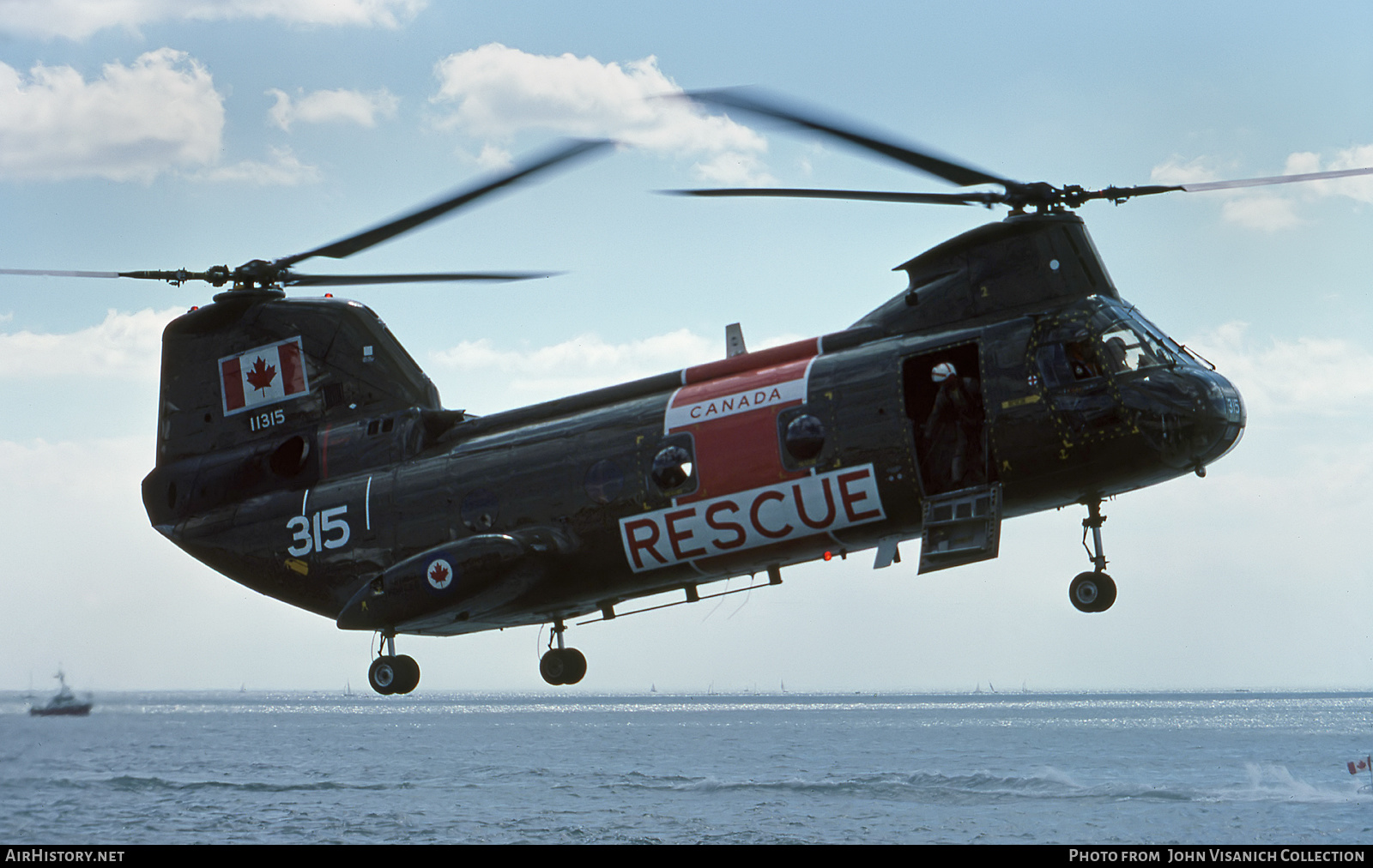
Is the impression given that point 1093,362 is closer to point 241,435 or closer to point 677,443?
point 677,443

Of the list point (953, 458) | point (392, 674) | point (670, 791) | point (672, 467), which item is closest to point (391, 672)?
point (392, 674)

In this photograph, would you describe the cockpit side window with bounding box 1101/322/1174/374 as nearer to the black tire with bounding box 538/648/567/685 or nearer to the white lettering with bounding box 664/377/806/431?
the white lettering with bounding box 664/377/806/431

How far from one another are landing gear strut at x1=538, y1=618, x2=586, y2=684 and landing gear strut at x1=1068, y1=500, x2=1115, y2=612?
315 inches

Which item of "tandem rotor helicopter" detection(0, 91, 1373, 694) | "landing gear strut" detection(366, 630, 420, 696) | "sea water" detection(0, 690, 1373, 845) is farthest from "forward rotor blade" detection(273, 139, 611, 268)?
"sea water" detection(0, 690, 1373, 845)

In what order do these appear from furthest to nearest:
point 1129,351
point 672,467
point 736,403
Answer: point 672,467 → point 736,403 → point 1129,351

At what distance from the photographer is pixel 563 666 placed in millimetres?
21250

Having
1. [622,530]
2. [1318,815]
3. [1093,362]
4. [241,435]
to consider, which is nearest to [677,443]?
[622,530]

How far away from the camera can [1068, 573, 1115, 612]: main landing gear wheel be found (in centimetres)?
1731

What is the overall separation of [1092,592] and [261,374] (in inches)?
599

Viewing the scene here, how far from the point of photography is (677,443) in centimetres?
1870

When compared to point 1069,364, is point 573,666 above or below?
below

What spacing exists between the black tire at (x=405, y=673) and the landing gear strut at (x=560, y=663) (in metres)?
2.05

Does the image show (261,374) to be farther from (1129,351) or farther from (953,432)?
(1129,351)

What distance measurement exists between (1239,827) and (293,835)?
5007cm
